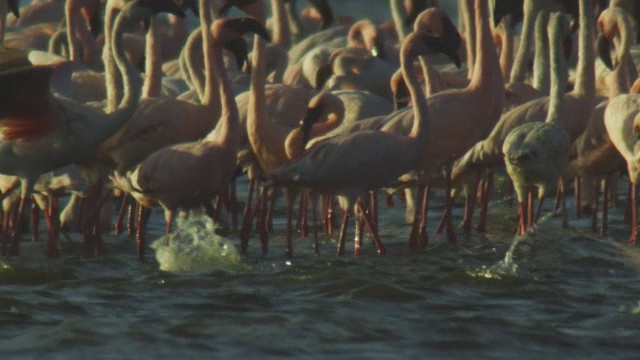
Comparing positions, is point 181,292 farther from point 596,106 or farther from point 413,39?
point 596,106

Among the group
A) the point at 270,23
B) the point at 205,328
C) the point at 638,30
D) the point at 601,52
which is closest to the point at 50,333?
the point at 205,328

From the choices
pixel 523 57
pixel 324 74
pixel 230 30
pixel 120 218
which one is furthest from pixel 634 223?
pixel 324 74

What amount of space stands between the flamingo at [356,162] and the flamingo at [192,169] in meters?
0.37

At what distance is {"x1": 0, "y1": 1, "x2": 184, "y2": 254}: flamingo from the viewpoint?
27.2 ft

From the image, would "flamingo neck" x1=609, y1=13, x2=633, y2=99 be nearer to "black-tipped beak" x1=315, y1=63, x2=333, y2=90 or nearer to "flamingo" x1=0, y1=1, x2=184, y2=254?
"black-tipped beak" x1=315, y1=63, x2=333, y2=90

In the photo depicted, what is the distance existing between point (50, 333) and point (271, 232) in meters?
3.52

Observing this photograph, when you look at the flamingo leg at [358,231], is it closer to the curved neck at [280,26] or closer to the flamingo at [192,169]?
the flamingo at [192,169]

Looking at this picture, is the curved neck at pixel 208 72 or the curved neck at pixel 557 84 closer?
the curved neck at pixel 557 84

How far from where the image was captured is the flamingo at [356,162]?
8289 millimetres

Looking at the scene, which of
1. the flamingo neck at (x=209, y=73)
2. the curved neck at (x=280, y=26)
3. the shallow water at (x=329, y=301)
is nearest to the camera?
the shallow water at (x=329, y=301)

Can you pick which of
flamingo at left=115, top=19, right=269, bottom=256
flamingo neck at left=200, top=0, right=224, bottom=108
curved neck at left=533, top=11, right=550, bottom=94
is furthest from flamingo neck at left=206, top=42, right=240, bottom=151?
curved neck at left=533, top=11, right=550, bottom=94

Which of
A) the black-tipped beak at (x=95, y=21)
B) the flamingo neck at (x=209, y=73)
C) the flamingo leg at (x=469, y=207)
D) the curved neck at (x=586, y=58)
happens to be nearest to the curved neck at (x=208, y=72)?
the flamingo neck at (x=209, y=73)

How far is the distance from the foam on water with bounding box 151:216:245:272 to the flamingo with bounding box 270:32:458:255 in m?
0.43

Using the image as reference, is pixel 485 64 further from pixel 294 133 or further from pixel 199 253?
pixel 199 253
